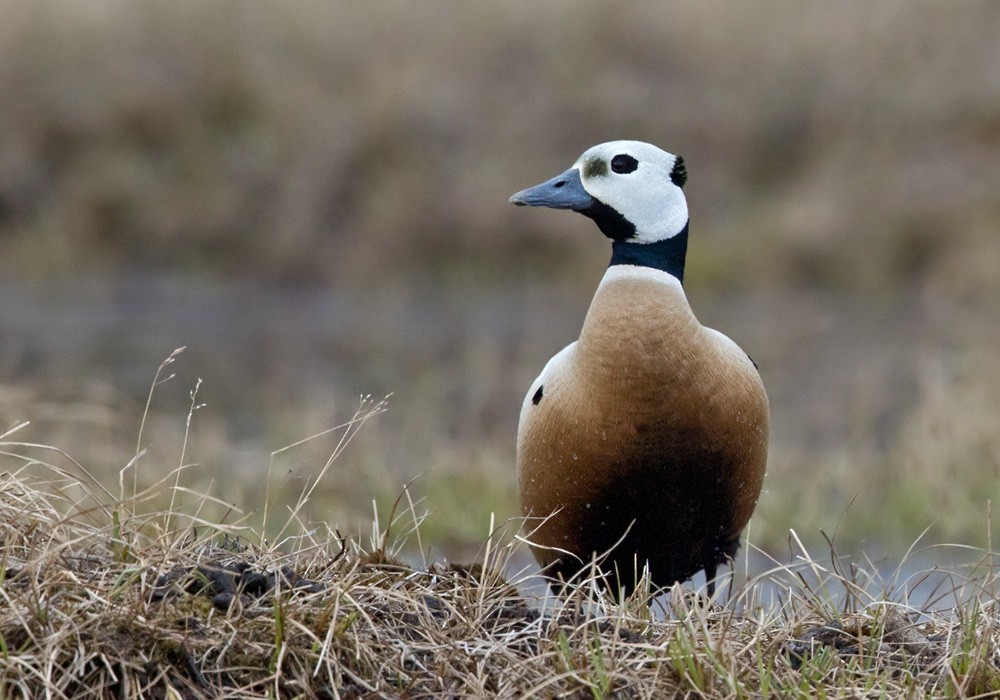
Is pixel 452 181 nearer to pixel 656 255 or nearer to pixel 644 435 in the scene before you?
pixel 656 255

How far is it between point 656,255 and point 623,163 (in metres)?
0.32

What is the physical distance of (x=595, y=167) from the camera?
4480mm

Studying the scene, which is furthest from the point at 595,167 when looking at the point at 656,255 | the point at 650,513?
the point at 650,513

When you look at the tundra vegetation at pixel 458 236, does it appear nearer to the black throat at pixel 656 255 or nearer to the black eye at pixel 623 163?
the black throat at pixel 656 255

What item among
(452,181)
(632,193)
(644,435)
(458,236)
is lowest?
(458,236)

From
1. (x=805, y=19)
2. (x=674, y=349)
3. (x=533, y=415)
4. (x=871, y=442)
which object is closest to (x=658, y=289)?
(x=674, y=349)

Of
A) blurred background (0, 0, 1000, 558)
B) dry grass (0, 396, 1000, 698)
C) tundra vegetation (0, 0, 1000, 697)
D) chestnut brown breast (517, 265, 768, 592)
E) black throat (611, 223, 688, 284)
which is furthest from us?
blurred background (0, 0, 1000, 558)

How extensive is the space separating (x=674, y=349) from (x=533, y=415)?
1.74 feet

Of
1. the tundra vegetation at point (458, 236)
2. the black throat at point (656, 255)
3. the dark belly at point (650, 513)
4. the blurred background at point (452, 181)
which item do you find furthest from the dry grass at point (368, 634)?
the blurred background at point (452, 181)

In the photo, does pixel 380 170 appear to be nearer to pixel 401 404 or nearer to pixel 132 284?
pixel 132 284

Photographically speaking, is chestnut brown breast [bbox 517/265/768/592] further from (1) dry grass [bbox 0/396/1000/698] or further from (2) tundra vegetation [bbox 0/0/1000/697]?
(2) tundra vegetation [bbox 0/0/1000/697]

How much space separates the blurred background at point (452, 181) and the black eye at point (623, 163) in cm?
626

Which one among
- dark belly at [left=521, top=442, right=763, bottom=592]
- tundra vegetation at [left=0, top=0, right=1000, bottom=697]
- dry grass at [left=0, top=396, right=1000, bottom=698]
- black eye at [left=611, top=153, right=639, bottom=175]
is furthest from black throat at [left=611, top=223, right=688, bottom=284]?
tundra vegetation at [left=0, top=0, right=1000, bottom=697]

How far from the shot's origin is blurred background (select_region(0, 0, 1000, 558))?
12.5 metres
